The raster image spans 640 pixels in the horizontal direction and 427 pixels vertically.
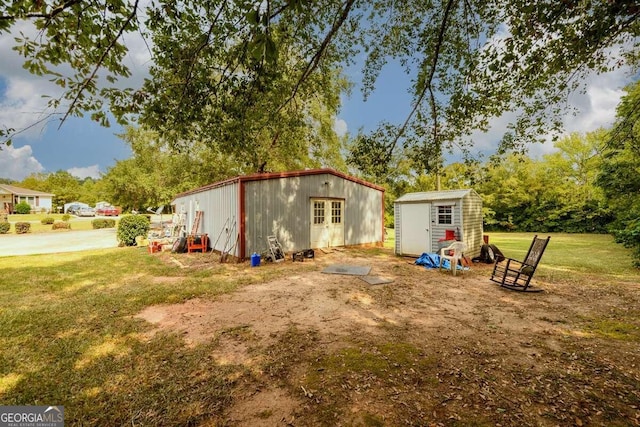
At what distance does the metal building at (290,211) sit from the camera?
30.0 feet

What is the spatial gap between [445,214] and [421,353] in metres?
6.57

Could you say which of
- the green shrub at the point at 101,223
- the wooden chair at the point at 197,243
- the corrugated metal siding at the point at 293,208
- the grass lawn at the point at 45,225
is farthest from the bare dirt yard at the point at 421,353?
the grass lawn at the point at 45,225

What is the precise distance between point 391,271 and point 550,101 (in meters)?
5.04

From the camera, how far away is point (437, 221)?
9117 millimetres

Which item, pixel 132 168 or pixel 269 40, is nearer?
pixel 269 40

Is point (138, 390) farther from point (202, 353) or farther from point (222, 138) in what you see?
point (222, 138)

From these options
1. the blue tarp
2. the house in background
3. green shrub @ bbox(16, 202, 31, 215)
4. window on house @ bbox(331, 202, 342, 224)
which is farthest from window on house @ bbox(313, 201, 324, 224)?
the house in background

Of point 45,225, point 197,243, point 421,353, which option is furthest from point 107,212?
point 421,353

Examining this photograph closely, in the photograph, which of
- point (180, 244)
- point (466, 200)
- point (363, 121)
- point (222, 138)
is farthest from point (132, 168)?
point (466, 200)

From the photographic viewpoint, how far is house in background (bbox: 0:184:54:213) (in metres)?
37.1

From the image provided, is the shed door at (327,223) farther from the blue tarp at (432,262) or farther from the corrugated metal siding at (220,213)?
the blue tarp at (432,262)

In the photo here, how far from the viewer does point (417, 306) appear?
485 centimetres

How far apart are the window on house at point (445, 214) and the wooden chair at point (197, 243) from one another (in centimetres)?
898

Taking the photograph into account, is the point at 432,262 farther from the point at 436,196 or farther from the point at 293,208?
the point at 293,208
